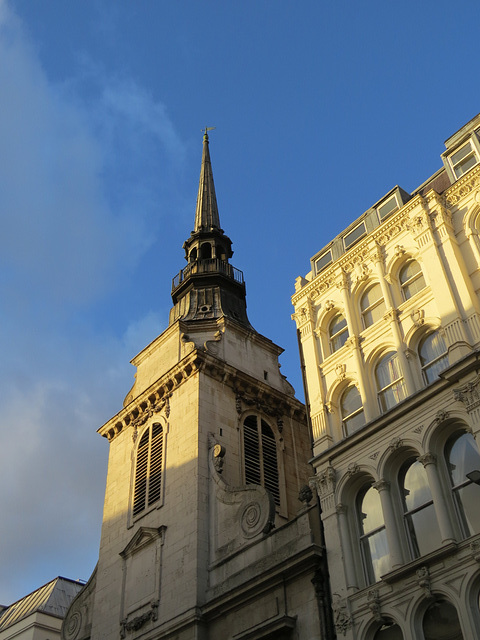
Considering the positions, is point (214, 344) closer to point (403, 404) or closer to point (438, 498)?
point (403, 404)

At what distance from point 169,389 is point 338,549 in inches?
614

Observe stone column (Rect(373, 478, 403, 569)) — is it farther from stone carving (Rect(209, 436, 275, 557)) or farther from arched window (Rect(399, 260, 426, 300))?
arched window (Rect(399, 260, 426, 300))

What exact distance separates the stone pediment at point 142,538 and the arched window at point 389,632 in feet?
42.3

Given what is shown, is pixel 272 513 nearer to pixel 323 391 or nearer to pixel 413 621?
pixel 323 391

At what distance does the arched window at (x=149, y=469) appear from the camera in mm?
34969

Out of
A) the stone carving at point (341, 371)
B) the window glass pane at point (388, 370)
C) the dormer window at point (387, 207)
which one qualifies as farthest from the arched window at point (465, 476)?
the dormer window at point (387, 207)

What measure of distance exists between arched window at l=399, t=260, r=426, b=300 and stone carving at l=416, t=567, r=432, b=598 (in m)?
10.2

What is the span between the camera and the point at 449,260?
26.1 m

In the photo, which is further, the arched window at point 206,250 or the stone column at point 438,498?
the arched window at point 206,250

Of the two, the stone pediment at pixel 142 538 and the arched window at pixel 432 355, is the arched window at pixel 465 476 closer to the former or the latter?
the arched window at pixel 432 355

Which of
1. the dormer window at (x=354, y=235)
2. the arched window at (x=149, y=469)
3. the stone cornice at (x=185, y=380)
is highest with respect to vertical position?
the dormer window at (x=354, y=235)

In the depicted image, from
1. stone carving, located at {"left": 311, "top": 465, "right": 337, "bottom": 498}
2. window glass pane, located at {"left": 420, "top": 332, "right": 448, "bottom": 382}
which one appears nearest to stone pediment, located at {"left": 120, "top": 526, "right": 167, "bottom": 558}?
stone carving, located at {"left": 311, "top": 465, "right": 337, "bottom": 498}

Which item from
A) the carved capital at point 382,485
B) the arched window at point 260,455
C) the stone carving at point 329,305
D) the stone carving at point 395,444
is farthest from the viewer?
the arched window at point 260,455

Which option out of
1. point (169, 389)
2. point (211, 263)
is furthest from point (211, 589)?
point (211, 263)
